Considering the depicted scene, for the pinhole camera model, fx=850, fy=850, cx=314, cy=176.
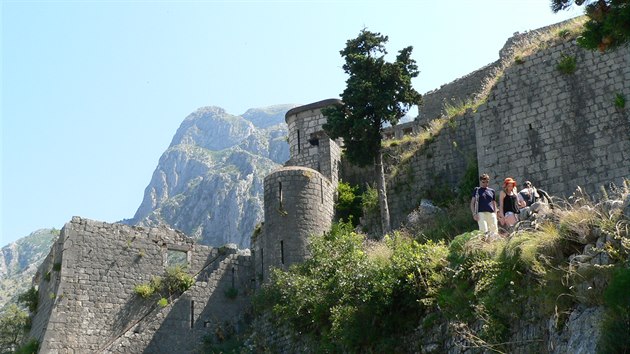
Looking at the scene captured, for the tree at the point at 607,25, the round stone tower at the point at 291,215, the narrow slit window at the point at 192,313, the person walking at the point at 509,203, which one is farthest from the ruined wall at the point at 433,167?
the tree at the point at 607,25

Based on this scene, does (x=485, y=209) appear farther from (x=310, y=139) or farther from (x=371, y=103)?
(x=310, y=139)

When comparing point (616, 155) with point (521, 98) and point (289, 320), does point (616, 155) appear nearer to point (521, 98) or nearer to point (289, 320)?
point (521, 98)

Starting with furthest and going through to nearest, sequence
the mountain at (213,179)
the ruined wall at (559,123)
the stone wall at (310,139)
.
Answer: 1. the mountain at (213,179)
2. the stone wall at (310,139)
3. the ruined wall at (559,123)

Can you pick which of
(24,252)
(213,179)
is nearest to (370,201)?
(213,179)

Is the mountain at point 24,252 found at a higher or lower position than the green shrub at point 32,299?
higher

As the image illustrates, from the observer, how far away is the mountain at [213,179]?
115875mm

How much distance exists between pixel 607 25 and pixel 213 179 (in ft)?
392

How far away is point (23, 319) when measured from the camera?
2830 centimetres

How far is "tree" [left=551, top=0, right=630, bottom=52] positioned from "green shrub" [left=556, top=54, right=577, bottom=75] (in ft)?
38.3

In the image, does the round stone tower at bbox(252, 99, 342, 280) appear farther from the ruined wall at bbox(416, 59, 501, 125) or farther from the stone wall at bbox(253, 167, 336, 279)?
the ruined wall at bbox(416, 59, 501, 125)

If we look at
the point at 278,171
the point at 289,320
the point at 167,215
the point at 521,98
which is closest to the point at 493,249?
the point at 289,320

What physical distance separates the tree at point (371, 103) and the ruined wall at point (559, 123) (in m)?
3.39

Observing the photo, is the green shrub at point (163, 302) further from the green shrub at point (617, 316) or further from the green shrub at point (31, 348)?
the green shrub at point (617, 316)

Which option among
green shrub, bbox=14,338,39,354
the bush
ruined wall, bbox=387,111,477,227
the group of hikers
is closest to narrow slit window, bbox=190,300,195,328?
green shrub, bbox=14,338,39,354
